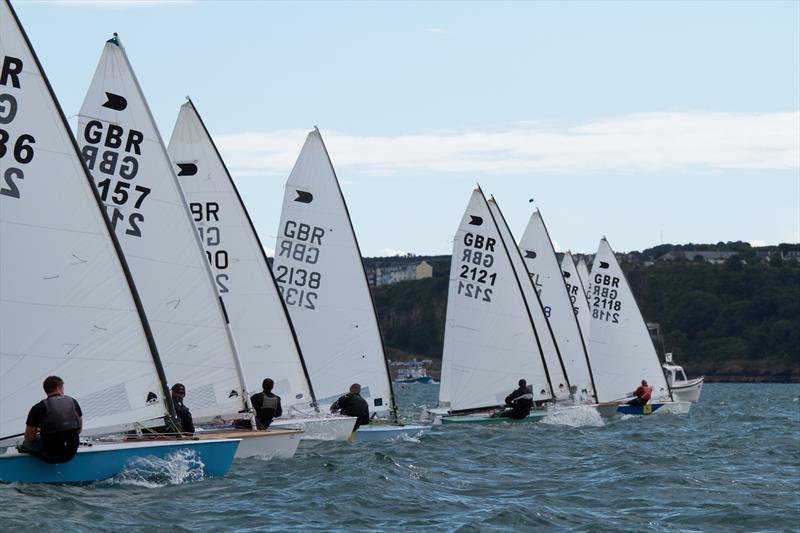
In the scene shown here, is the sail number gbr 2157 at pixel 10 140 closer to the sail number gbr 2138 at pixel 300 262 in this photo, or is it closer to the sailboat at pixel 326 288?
the sailboat at pixel 326 288

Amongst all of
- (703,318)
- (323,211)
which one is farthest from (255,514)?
(703,318)

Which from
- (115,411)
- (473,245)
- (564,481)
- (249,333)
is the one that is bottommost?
(564,481)

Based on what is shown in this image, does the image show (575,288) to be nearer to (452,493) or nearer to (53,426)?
(452,493)

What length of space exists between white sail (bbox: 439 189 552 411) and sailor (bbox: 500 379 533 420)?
122 centimetres

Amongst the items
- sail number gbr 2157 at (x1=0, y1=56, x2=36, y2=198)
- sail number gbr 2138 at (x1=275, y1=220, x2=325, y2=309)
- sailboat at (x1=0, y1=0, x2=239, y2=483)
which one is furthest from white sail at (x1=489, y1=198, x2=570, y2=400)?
sail number gbr 2157 at (x1=0, y1=56, x2=36, y2=198)

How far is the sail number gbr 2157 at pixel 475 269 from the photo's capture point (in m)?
29.1

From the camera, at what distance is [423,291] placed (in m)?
134

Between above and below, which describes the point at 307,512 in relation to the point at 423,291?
below

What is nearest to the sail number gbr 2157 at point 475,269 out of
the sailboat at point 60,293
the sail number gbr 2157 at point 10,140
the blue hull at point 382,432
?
the blue hull at point 382,432

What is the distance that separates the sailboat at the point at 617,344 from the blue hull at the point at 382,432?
13.1m

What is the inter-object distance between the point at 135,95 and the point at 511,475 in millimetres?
6606

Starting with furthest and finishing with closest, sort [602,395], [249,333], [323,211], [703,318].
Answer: [703,318], [602,395], [323,211], [249,333]

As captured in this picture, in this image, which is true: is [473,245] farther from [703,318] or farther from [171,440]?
[703,318]

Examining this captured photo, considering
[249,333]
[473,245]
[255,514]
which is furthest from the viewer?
[473,245]
